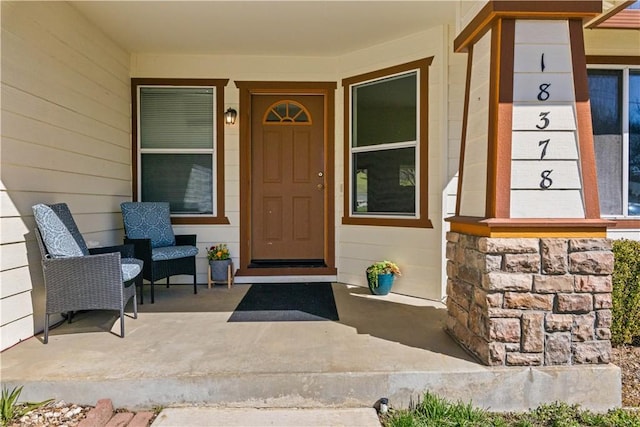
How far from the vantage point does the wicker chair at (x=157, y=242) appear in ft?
12.0

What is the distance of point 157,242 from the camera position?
4059 millimetres

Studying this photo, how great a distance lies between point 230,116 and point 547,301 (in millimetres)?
3626

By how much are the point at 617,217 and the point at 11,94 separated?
5.27 meters

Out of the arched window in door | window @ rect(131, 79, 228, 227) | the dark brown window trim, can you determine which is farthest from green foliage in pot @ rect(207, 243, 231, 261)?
the dark brown window trim

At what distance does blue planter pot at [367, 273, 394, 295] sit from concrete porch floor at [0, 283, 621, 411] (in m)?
1.17

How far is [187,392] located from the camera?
2146 millimetres

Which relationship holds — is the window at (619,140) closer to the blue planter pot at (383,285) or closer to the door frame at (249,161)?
the blue planter pot at (383,285)

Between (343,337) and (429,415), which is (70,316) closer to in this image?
(343,337)

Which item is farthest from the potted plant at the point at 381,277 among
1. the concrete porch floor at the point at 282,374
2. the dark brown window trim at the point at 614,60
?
the dark brown window trim at the point at 614,60

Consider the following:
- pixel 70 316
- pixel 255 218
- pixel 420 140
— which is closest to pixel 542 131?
pixel 420 140

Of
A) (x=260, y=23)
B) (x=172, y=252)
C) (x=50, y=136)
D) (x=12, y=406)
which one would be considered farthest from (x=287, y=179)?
(x=12, y=406)

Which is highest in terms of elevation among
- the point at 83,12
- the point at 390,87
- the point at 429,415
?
the point at 83,12

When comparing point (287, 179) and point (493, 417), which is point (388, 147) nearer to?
→ point (287, 179)

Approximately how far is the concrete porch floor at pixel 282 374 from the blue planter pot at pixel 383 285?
117 cm
